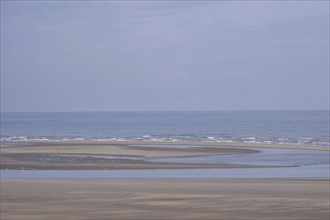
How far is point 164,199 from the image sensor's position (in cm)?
1958

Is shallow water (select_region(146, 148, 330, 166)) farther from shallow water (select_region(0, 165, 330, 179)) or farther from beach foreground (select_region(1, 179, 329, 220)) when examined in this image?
beach foreground (select_region(1, 179, 329, 220))

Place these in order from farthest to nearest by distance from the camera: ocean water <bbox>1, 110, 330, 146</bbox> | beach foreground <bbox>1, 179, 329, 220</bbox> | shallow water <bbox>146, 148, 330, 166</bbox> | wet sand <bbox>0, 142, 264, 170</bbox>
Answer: ocean water <bbox>1, 110, 330, 146</bbox> → shallow water <bbox>146, 148, 330, 166</bbox> → wet sand <bbox>0, 142, 264, 170</bbox> → beach foreground <bbox>1, 179, 329, 220</bbox>

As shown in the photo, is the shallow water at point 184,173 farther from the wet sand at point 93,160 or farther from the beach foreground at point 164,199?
the beach foreground at point 164,199

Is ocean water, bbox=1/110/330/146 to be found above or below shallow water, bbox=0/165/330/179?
above

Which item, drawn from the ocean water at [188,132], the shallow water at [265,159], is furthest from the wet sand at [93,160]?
the ocean water at [188,132]

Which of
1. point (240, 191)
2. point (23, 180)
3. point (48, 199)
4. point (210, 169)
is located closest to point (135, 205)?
point (48, 199)

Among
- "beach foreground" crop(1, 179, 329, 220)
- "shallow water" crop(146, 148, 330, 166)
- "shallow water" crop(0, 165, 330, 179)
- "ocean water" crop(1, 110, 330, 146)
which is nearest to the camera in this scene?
"beach foreground" crop(1, 179, 329, 220)

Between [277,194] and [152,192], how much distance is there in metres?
3.54

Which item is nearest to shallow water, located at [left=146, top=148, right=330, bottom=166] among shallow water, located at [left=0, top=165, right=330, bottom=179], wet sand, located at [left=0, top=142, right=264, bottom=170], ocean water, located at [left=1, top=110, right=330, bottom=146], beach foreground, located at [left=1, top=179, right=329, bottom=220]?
wet sand, located at [left=0, top=142, right=264, bottom=170]

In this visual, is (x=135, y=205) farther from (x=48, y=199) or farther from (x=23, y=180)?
(x=23, y=180)

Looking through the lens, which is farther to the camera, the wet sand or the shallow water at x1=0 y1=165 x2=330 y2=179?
the wet sand

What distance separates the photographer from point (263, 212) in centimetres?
1700

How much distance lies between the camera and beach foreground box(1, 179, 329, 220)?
16.7 metres

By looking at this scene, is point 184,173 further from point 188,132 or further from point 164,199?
point 188,132
